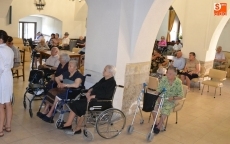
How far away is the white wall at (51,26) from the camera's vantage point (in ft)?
44.8

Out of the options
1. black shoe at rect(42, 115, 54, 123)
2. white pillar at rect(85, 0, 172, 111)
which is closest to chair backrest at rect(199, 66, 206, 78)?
white pillar at rect(85, 0, 172, 111)

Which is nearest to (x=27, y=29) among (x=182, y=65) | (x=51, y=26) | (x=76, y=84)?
(x=51, y=26)

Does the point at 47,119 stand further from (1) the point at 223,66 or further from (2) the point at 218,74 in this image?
(1) the point at 223,66

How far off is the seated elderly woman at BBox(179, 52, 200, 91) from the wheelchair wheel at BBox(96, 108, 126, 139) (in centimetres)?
352

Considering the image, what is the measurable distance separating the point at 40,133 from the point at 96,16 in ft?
7.53

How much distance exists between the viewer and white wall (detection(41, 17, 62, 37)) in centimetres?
1364

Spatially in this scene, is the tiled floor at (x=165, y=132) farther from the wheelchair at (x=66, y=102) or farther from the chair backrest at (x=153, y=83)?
the chair backrest at (x=153, y=83)

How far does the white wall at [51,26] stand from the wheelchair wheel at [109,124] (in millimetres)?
9480

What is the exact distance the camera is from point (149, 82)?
5.80 m

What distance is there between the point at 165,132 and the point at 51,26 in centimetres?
1071

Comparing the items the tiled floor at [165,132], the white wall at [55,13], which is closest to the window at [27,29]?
the white wall at [55,13]

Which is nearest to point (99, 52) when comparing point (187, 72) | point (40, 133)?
point (40, 133)

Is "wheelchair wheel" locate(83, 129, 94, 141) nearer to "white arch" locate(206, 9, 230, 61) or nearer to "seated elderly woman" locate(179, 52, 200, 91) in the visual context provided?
"seated elderly woman" locate(179, 52, 200, 91)

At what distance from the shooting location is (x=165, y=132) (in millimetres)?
4867
